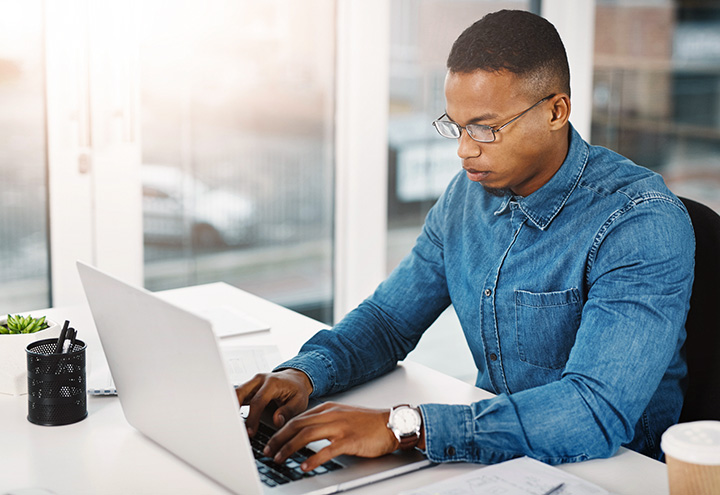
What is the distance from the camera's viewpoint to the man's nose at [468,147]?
134cm

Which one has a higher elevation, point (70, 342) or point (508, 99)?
point (508, 99)

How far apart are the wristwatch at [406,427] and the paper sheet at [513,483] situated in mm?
89

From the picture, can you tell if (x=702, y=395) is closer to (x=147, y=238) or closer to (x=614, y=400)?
(x=614, y=400)

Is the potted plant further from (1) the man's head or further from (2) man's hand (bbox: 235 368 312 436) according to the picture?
(1) the man's head

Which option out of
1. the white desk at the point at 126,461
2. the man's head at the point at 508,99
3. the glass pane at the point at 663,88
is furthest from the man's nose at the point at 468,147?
the glass pane at the point at 663,88

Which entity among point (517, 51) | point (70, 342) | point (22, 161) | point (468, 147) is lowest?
point (70, 342)

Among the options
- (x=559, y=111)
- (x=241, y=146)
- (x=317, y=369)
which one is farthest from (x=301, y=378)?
(x=241, y=146)

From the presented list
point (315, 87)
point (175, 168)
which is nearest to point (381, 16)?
point (315, 87)

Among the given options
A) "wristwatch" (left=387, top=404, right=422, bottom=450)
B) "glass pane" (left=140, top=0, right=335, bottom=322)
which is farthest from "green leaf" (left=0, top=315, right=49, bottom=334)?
"glass pane" (left=140, top=0, right=335, bottom=322)

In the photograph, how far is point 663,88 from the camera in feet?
12.1

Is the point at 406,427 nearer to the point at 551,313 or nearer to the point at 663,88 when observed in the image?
the point at 551,313

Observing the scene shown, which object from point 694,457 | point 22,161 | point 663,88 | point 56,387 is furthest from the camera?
point 663,88

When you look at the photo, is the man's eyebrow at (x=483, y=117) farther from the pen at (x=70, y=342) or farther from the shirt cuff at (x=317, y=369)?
the pen at (x=70, y=342)

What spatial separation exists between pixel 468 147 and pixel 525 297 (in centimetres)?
26
